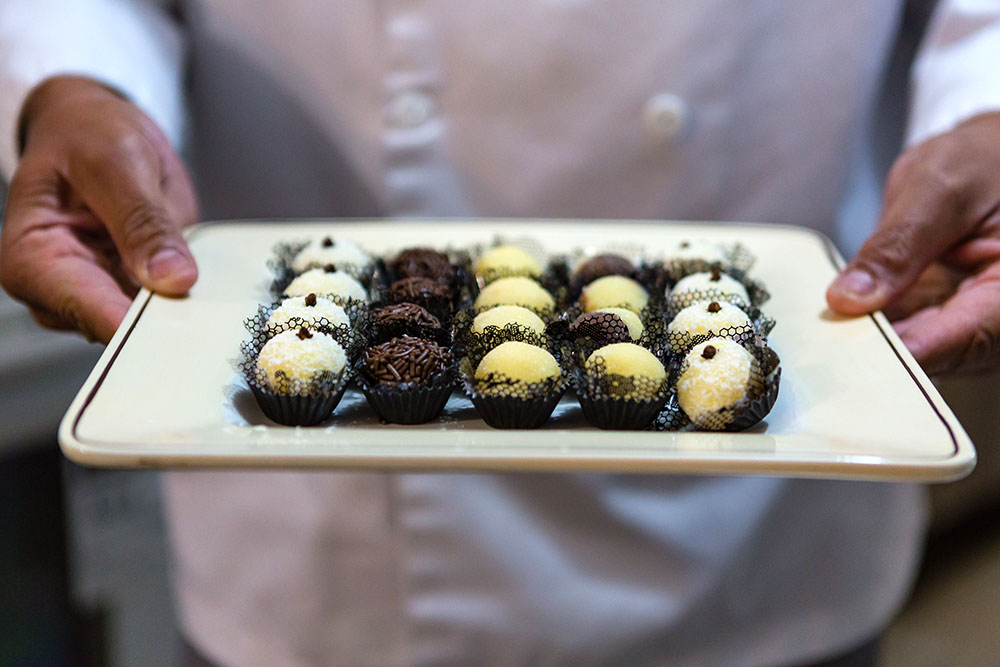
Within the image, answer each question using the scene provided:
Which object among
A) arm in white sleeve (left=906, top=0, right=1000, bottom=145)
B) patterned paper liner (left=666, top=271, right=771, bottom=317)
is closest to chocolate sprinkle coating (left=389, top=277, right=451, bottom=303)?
patterned paper liner (left=666, top=271, right=771, bottom=317)

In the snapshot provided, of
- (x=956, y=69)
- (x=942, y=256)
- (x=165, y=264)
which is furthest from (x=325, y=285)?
(x=956, y=69)

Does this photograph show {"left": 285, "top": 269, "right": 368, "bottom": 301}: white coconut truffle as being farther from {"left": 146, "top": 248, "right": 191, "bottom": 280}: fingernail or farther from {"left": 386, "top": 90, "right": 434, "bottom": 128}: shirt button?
{"left": 386, "top": 90, "right": 434, "bottom": 128}: shirt button

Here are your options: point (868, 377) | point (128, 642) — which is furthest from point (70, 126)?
point (128, 642)

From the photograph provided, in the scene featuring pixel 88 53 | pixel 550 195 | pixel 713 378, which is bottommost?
pixel 550 195

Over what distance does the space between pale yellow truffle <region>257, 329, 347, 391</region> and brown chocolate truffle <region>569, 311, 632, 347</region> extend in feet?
0.96

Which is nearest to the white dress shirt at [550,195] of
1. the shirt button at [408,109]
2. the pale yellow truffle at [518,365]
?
the shirt button at [408,109]

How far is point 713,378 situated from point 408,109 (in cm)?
78

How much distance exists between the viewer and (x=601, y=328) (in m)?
1.12

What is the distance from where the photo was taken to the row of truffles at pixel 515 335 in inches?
39.4

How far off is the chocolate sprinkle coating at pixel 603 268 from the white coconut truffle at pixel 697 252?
8 centimetres

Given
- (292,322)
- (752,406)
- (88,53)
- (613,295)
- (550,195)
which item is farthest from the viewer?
A: (550,195)

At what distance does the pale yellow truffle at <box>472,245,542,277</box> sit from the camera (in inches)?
50.9

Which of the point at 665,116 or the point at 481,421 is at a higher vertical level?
the point at 665,116

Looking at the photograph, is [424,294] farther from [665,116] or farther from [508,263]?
[665,116]
